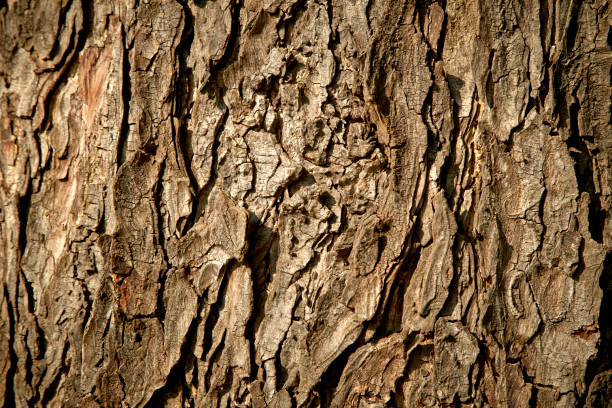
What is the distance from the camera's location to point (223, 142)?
1.25 m

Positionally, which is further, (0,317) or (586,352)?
(0,317)

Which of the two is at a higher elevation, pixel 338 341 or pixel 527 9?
pixel 527 9

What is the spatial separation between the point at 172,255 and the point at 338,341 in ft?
1.83

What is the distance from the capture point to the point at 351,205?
3.98ft

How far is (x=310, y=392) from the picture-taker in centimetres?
121

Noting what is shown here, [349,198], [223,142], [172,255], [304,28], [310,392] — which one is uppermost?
[304,28]

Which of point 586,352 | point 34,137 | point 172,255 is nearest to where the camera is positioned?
point 586,352

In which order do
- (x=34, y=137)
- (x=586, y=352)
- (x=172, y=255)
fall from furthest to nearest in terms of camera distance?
(x=34, y=137), (x=172, y=255), (x=586, y=352)

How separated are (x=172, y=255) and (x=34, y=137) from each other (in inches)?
25.2

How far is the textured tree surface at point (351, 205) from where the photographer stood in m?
1.18

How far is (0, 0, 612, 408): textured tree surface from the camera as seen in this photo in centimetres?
118

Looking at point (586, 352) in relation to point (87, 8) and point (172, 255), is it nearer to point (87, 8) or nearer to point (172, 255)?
point (172, 255)

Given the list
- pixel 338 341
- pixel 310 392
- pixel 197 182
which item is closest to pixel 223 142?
pixel 197 182

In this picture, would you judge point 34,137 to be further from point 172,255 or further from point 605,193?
point 605,193
